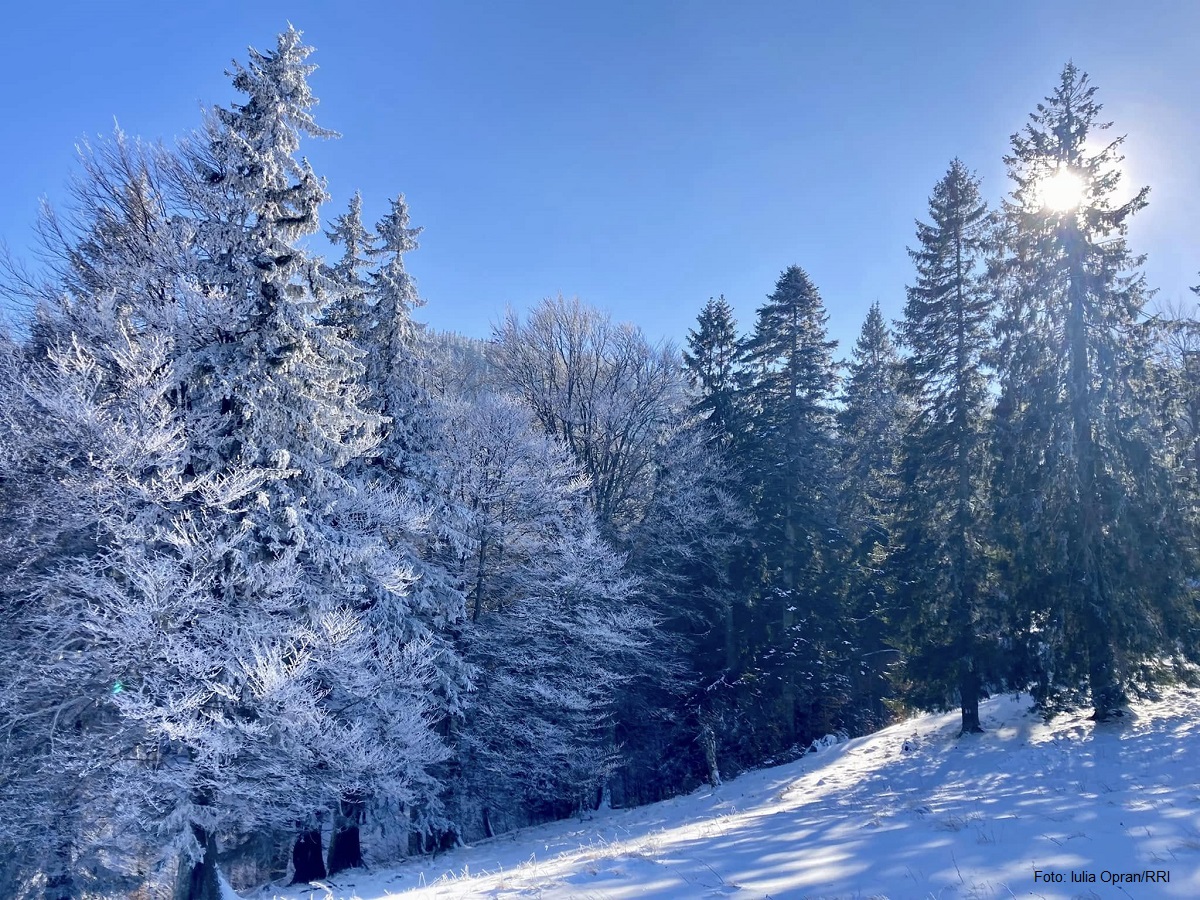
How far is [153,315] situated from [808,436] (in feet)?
65.7

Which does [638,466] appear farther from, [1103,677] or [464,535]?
[1103,677]

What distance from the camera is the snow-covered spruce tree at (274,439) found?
11.5m

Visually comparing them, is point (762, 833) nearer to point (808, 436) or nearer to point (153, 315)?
point (153, 315)

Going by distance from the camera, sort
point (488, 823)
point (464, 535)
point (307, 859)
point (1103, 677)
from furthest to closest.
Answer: point (488, 823) < point (464, 535) < point (307, 859) < point (1103, 677)

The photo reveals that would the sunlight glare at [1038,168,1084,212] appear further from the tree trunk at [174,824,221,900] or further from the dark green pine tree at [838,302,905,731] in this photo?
the tree trunk at [174,824,221,900]

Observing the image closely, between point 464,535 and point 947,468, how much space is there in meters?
13.7

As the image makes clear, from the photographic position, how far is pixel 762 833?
8.64m

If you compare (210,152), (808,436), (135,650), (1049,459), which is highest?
(210,152)

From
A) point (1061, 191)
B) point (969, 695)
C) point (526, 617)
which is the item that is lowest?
point (969, 695)

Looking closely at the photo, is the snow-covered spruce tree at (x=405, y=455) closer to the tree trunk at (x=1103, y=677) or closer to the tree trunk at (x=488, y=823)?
the tree trunk at (x=488, y=823)

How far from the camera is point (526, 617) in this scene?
20.3 metres

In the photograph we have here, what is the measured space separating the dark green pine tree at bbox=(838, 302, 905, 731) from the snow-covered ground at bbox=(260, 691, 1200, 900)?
6.74 metres

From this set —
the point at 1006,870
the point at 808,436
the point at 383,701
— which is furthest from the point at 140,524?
the point at 808,436

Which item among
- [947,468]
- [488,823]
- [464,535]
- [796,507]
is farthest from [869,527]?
[488,823]
